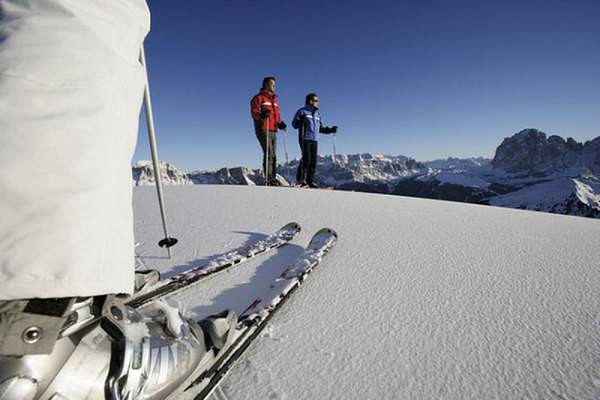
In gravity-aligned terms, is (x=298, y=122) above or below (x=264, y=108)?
below

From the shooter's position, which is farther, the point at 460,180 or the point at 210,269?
the point at 460,180

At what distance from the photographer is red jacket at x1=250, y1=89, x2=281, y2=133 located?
24.4 feet

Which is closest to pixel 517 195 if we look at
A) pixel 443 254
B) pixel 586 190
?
pixel 586 190

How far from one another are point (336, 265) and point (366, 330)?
786 millimetres

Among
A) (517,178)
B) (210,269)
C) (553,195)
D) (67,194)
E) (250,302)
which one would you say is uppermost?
(67,194)

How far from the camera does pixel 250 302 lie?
5.41 ft

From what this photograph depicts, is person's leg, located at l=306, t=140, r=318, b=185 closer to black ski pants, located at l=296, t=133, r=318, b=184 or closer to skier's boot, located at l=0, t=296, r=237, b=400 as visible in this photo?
black ski pants, located at l=296, t=133, r=318, b=184

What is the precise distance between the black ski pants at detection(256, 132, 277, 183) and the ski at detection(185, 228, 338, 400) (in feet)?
19.0

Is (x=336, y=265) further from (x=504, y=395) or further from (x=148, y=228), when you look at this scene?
(x=148, y=228)

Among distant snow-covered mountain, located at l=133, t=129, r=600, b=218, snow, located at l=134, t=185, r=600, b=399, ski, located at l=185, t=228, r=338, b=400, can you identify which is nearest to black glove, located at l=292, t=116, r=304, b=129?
snow, located at l=134, t=185, r=600, b=399

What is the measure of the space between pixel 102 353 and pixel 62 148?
54 centimetres

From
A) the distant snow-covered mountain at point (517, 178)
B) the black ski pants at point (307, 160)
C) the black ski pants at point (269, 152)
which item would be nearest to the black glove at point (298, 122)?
the black ski pants at point (307, 160)

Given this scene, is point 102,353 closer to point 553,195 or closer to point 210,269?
point 210,269

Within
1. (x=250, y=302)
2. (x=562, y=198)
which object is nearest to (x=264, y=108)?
(x=250, y=302)
